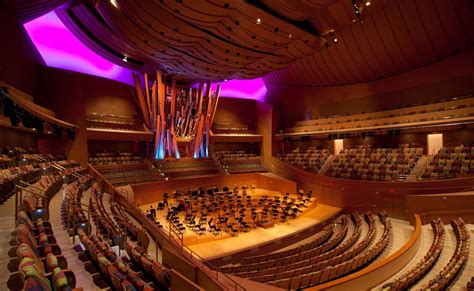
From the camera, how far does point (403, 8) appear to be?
10.3 m

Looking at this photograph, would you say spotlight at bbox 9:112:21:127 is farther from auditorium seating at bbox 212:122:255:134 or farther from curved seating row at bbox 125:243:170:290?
auditorium seating at bbox 212:122:255:134

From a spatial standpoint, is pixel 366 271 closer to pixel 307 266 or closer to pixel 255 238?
pixel 307 266

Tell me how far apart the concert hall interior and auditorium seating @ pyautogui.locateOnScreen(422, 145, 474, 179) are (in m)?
0.07

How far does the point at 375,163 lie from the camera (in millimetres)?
11805

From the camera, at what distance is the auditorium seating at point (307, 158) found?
14.1 metres

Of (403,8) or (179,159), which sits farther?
(179,159)

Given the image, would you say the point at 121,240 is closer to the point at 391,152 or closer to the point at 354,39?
the point at 391,152

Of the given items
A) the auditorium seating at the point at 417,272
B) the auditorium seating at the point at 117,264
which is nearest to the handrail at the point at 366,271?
the auditorium seating at the point at 417,272

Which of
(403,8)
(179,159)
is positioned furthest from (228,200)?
(403,8)

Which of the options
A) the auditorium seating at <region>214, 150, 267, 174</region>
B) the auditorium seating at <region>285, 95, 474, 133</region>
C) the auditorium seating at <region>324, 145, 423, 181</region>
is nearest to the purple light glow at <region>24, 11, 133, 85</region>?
the auditorium seating at <region>214, 150, 267, 174</region>

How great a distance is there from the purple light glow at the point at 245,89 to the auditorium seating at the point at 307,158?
5145 mm

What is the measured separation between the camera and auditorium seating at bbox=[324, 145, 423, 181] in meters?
10.6

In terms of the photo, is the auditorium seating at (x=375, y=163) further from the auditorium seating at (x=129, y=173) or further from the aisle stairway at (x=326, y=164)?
the auditorium seating at (x=129, y=173)

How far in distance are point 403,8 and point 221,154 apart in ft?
37.9
